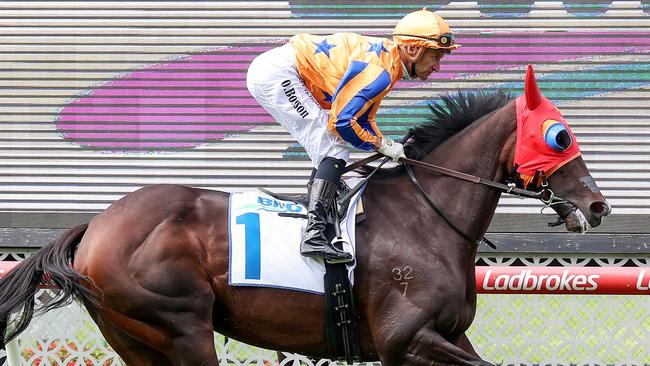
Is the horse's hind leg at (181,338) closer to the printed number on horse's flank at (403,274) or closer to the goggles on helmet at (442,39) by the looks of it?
the printed number on horse's flank at (403,274)

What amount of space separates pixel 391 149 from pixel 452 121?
13.8 inches

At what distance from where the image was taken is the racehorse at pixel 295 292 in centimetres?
441

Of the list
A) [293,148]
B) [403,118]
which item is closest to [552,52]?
[403,118]

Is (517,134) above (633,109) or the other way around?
the other way around

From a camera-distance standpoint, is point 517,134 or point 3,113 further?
point 3,113

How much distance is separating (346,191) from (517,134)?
2.53 feet

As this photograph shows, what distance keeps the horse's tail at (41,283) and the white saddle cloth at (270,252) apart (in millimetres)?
629

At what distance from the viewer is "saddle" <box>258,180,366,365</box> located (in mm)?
4477

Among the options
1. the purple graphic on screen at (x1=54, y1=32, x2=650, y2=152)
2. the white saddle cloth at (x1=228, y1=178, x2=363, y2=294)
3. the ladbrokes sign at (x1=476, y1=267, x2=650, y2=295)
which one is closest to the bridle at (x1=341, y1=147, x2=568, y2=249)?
the white saddle cloth at (x1=228, y1=178, x2=363, y2=294)

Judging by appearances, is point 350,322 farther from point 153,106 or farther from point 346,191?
point 153,106

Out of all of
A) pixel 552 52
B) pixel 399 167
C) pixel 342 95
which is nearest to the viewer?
pixel 342 95

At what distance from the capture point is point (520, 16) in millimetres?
7266

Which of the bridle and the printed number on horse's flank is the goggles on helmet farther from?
the printed number on horse's flank

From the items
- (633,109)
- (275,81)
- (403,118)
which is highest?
(633,109)
